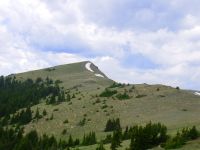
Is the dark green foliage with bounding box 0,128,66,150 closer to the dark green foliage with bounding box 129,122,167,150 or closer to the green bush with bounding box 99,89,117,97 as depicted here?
the dark green foliage with bounding box 129,122,167,150

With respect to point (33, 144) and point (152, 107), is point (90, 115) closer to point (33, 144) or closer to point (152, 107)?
point (152, 107)

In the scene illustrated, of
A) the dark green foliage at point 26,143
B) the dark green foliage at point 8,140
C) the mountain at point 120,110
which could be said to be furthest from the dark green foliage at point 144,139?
the dark green foliage at point 8,140

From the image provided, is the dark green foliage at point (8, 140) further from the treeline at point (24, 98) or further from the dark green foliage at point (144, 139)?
the dark green foliage at point (144, 139)

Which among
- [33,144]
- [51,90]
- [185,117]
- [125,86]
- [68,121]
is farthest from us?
[51,90]

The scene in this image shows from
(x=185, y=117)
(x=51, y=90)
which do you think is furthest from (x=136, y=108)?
(x=51, y=90)

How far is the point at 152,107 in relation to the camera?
114 metres

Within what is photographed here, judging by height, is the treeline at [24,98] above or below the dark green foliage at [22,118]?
above

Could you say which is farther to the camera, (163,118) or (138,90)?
(138,90)

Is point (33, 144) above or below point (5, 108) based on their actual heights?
below

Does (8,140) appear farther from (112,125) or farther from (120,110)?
(120,110)

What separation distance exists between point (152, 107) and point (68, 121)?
2161 cm

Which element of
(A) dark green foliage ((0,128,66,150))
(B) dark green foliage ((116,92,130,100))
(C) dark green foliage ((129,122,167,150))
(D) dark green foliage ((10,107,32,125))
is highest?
(B) dark green foliage ((116,92,130,100))

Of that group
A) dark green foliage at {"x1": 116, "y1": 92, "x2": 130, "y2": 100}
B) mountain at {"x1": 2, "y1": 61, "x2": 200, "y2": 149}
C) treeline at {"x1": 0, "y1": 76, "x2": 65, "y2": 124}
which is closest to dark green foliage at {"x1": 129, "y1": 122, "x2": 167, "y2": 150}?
mountain at {"x1": 2, "y1": 61, "x2": 200, "y2": 149}

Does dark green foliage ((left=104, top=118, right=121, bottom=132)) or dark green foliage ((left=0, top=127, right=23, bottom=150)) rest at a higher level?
dark green foliage ((left=104, top=118, right=121, bottom=132))
